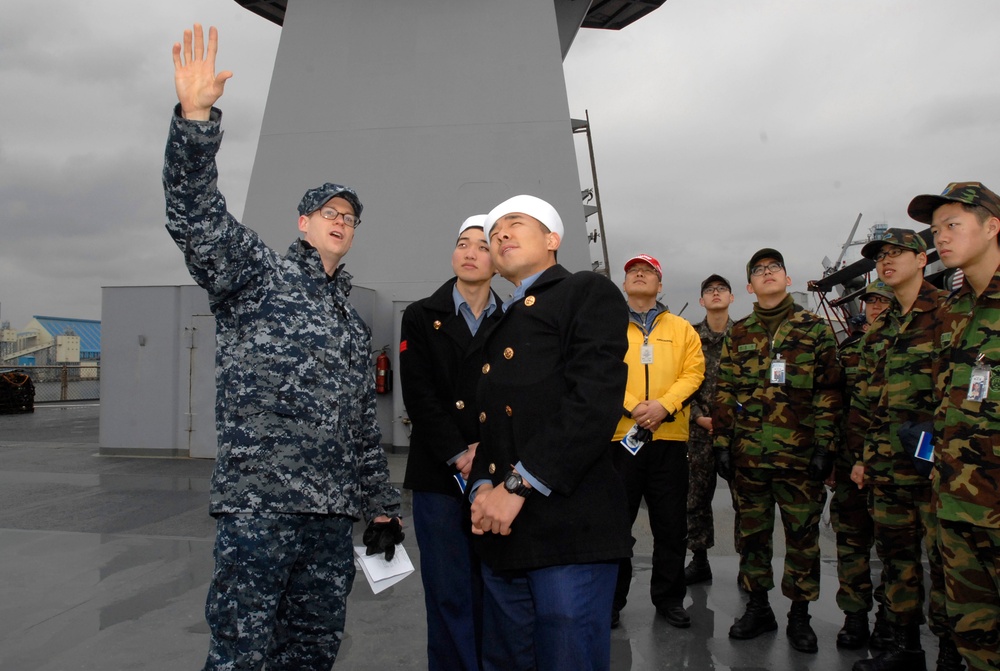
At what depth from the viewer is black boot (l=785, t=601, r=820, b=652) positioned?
323cm

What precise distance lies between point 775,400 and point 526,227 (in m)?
2.11

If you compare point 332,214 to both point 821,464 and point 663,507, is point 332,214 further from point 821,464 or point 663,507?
point 821,464

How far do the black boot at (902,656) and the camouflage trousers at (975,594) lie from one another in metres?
0.59

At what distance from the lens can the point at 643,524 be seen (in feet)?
18.2

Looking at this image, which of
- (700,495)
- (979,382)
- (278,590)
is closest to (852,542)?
(700,495)

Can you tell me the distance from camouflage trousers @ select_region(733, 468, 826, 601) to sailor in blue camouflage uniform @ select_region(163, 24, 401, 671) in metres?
2.19

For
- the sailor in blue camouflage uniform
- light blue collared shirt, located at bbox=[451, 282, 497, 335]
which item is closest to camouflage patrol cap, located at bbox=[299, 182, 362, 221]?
the sailor in blue camouflage uniform

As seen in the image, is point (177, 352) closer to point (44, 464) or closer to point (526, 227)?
point (44, 464)

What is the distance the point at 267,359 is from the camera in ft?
7.09

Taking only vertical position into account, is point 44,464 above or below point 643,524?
above

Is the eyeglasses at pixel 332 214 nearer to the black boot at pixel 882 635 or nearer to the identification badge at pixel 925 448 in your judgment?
the identification badge at pixel 925 448

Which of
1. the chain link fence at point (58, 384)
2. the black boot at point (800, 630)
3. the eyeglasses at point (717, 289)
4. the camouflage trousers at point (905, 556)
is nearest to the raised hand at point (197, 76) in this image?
the camouflage trousers at point (905, 556)

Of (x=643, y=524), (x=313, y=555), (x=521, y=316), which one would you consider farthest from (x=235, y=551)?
(x=643, y=524)

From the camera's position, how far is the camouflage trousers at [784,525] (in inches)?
134
